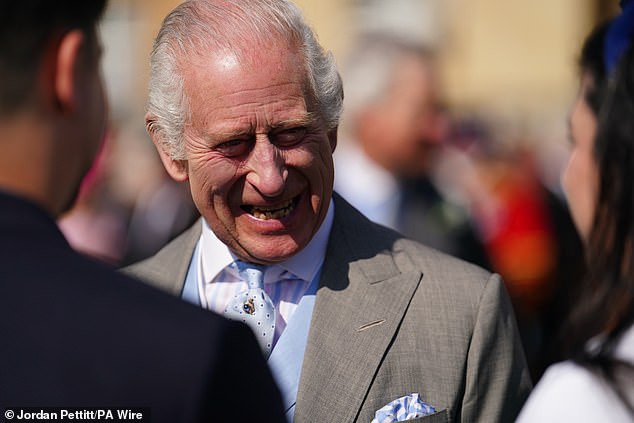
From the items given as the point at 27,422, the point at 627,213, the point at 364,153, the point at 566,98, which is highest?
the point at 627,213

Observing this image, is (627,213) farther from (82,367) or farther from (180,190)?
(180,190)

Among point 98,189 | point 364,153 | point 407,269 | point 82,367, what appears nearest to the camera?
point 82,367

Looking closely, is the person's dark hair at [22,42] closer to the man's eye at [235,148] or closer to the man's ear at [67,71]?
the man's ear at [67,71]

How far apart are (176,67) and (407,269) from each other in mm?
865

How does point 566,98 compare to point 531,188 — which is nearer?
point 531,188

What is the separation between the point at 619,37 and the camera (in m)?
2.35

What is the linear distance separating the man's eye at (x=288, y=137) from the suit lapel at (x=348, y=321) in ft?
1.23

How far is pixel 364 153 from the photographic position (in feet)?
20.0

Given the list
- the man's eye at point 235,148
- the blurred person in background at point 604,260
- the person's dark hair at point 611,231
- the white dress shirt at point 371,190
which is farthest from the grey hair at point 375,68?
the person's dark hair at point 611,231

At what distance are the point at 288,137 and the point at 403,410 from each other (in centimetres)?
78

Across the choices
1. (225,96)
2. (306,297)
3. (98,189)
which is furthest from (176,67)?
(98,189)

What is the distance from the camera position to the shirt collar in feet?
10.3

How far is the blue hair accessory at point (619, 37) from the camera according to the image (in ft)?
7.65
